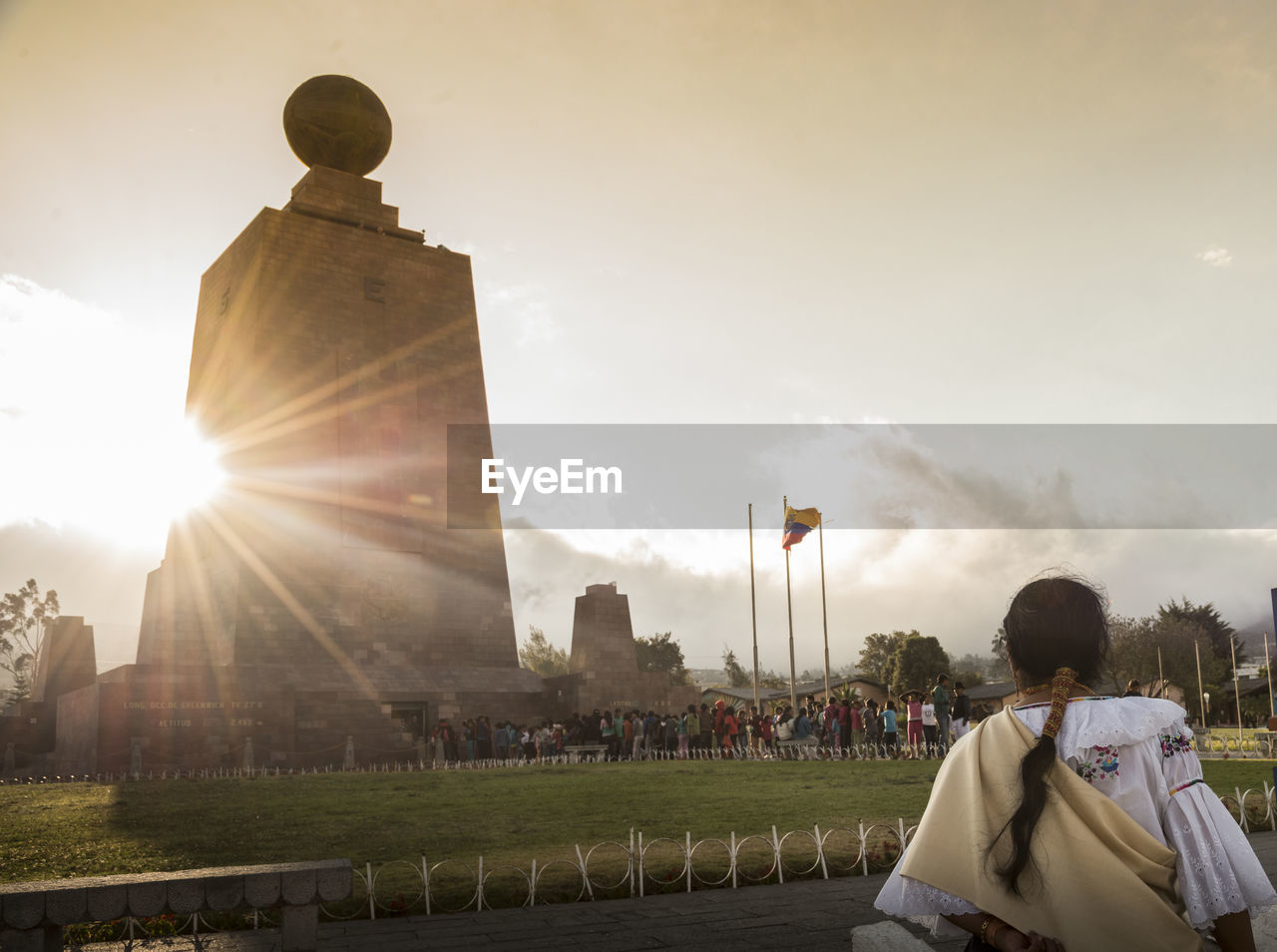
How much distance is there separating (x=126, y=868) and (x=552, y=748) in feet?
50.1

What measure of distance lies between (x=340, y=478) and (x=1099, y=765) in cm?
2701

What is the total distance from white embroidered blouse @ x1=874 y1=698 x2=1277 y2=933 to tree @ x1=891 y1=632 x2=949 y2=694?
196 feet

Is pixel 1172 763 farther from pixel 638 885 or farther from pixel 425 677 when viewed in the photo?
pixel 425 677

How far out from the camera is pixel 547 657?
74.5m

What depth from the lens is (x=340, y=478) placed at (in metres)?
27.7

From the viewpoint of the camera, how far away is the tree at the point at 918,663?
5984cm

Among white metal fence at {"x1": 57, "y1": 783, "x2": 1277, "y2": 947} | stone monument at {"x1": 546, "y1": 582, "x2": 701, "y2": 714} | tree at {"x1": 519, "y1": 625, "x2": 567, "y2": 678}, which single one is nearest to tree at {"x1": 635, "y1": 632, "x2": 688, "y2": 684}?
tree at {"x1": 519, "y1": 625, "x2": 567, "y2": 678}

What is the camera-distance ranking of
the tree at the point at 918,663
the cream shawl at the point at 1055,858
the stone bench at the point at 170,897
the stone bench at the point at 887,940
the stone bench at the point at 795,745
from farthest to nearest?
the tree at the point at 918,663
the stone bench at the point at 795,745
the stone bench at the point at 170,897
the stone bench at the point at 887,940
the cream shawl at the point at 1055,858

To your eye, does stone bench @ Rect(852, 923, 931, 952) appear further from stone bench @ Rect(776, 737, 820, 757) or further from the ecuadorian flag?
the ecuadorian flag

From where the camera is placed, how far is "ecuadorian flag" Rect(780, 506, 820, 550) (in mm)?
26203

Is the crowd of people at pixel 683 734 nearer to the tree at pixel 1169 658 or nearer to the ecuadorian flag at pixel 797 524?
the ecuadorian flag at pixel 797 524

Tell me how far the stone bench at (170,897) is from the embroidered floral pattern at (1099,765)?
4157 millimetres

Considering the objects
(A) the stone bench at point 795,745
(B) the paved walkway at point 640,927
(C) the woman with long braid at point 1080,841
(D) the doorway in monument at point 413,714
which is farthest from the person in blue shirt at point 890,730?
(C) the woman with long braid at point 1080,841

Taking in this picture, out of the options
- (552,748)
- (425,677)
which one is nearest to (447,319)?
(425,677)
